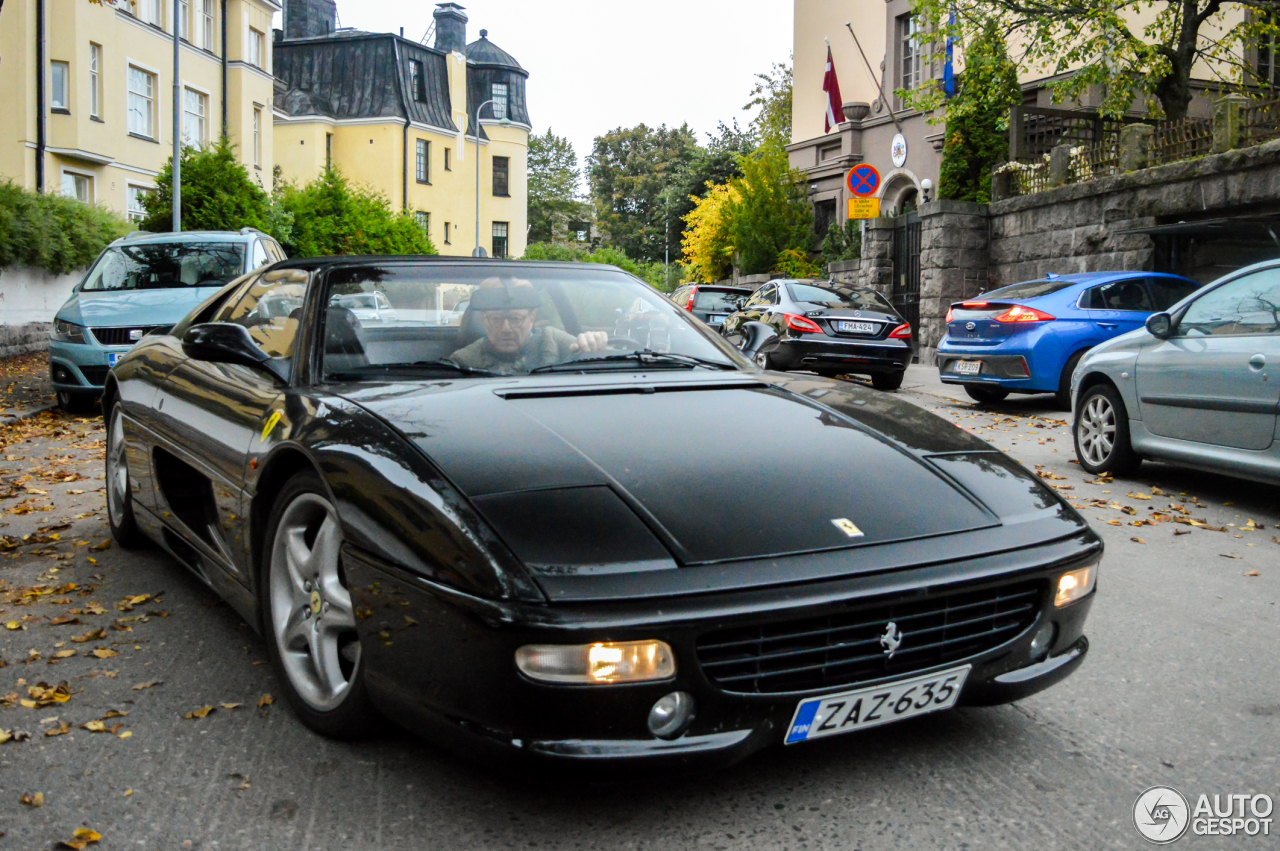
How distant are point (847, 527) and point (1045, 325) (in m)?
10.6

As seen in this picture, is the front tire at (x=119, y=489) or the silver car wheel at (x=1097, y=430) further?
the silver car wheel at (x=1097, y=430)

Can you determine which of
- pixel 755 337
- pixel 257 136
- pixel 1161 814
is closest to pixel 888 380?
pixel 755 337

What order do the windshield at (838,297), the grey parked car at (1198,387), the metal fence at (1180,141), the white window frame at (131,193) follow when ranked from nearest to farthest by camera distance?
the grey parked car at (1198,387)
the metal fence at (1180,141)
the windshield at (838,297)
the white window frame at (131,193)

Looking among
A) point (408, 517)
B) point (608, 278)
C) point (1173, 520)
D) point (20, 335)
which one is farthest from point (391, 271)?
point (20, 335)

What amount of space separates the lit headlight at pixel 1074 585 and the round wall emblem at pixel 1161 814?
50 cm

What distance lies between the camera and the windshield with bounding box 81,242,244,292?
40.4 ft

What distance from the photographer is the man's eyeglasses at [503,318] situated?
3.97 metres

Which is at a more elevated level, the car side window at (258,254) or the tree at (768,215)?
the tree at (768,215)

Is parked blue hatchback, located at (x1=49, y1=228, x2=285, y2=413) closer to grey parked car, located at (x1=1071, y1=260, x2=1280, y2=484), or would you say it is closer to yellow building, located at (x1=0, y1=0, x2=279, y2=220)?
grey parked car, located at (x1=1071, y1=260, x2=1280, y2=484)

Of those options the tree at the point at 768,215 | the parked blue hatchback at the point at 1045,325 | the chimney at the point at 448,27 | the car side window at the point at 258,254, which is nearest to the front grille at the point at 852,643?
the parked blue hatchback at the point at 1045,325

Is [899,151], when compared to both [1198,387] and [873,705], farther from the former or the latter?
[873,705]

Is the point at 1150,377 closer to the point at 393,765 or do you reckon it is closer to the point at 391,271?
the point at 391,271

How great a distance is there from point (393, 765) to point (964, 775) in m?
1.46

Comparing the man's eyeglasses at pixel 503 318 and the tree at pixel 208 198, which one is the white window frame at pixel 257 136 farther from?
the man's eyeglasses at pixel 503 318
